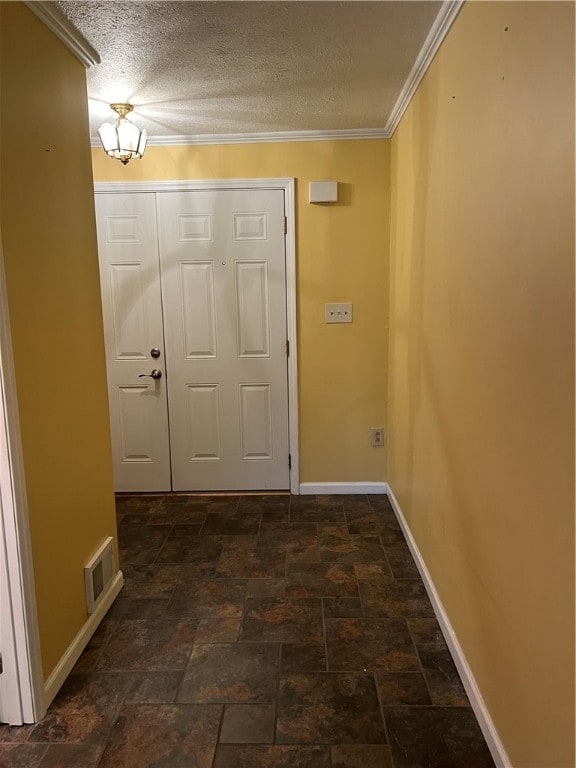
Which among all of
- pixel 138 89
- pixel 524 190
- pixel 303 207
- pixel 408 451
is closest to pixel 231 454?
pixel 408 451

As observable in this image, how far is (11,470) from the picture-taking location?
1578mm

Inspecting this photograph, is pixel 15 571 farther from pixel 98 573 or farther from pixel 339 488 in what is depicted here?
pixel 339 488

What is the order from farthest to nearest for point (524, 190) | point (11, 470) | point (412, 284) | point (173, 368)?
point (173, 368) → point (412, 284) → point (11, 470) → point (524, 190)

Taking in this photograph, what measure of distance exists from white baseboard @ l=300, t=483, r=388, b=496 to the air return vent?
153cm

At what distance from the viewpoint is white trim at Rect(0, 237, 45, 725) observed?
1553 mm

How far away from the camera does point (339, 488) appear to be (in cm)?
358

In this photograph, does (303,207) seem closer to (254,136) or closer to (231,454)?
(254,136)

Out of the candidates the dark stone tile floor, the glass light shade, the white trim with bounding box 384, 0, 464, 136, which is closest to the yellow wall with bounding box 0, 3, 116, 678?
the dark stone tile floor

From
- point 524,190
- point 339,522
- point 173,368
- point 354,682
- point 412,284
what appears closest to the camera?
point 524,190

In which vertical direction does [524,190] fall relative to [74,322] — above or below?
above

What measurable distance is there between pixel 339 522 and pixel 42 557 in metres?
1.81

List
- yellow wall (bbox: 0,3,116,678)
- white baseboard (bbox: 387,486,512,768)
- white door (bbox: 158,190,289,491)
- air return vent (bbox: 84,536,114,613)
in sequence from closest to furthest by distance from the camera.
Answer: white baseboard (bbox: 387,486,512,768) < yellow wall (bbox: 0,3,116,678) < air return vent (bbox: 84,536,114,613) < white door (bbox: 158,190,289,491)

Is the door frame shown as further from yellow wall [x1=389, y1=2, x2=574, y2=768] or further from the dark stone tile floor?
the dark stone tile floor

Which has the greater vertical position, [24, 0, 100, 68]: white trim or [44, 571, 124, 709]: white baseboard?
[24, 0, 100, 68]: white trim
